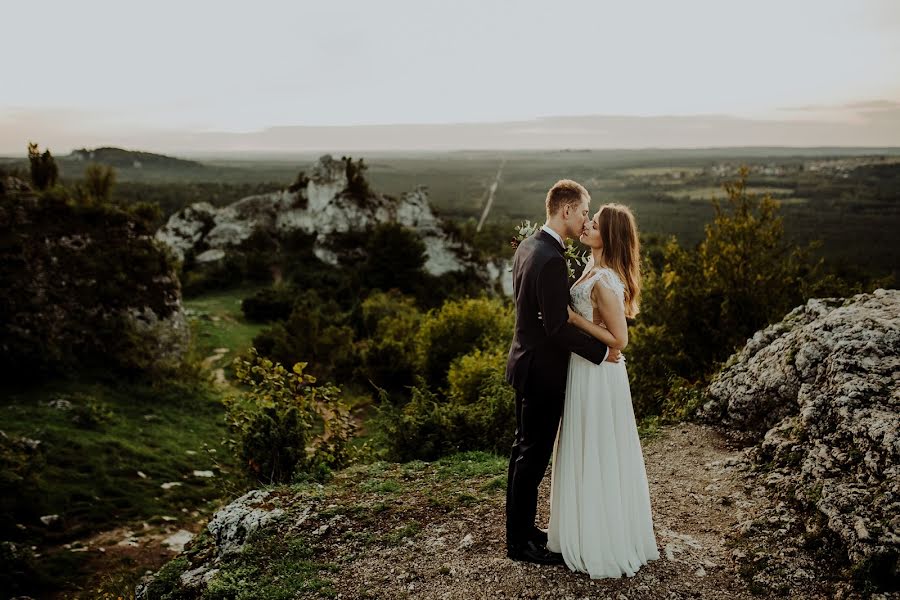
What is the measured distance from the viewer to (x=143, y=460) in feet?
36.9

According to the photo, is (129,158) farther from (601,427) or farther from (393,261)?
(601,427)

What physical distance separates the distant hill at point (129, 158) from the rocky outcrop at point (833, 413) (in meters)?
145

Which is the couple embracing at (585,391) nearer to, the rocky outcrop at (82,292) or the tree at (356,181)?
the rocky outcrop at (82,292)

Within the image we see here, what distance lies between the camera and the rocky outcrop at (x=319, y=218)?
1576 inches

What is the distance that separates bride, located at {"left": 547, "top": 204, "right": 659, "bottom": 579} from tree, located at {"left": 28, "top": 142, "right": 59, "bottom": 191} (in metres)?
17.7

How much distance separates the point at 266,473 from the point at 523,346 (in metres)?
4.68

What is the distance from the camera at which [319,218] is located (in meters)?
42.0

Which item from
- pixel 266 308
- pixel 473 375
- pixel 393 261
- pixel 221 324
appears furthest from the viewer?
pixel 393 261

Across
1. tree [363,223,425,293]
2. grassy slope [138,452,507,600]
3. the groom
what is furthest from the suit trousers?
tree [363,223,425,293]

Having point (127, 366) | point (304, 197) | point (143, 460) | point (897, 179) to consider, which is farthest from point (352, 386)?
point (897, 179)

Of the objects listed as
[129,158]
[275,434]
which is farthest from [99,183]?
[129,158]

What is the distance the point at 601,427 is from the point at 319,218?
128 ft

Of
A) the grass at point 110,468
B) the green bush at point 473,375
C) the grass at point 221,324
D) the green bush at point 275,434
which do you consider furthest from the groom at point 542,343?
the grass at point 221,324

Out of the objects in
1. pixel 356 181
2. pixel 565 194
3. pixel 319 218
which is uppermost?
pixel 356 181
